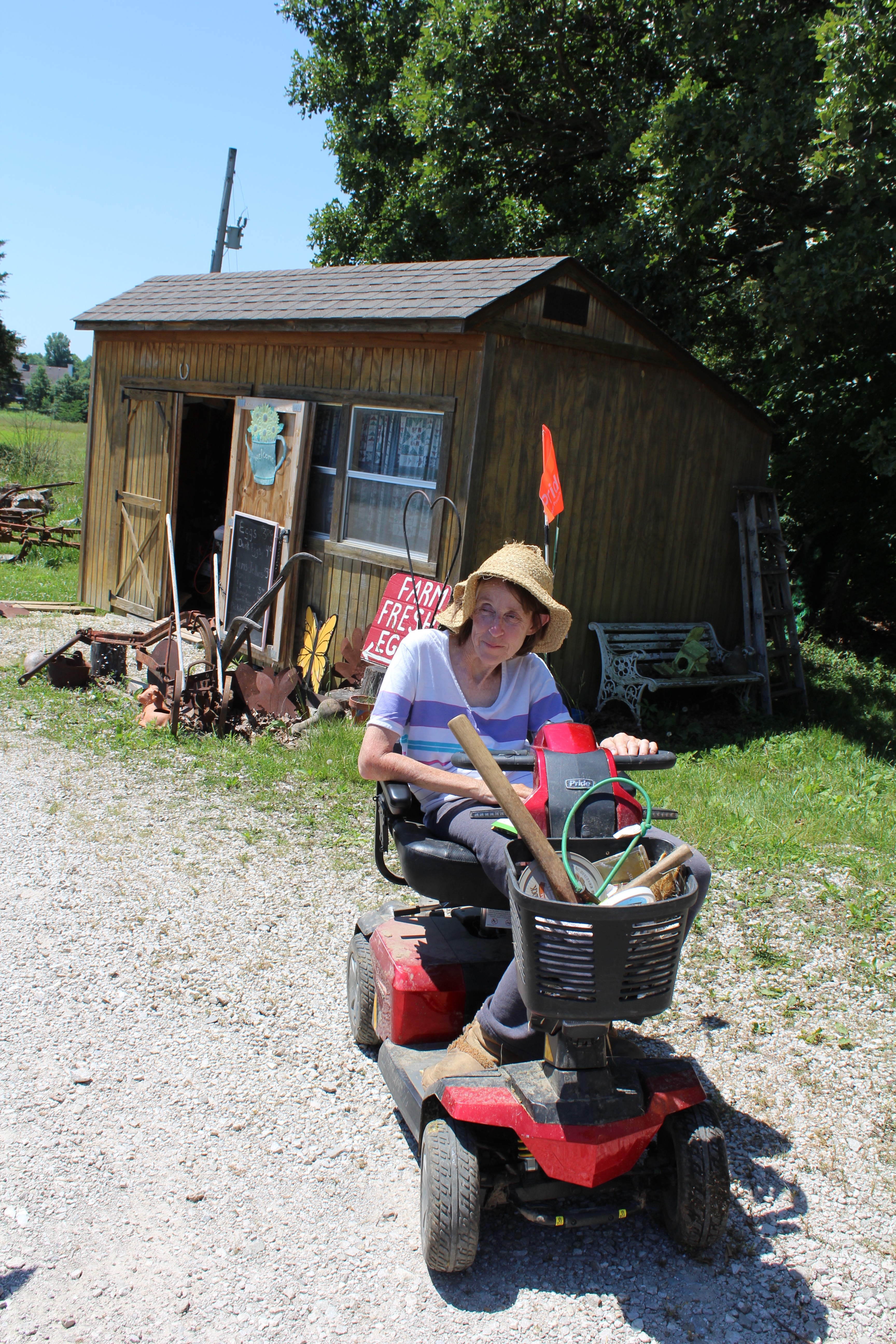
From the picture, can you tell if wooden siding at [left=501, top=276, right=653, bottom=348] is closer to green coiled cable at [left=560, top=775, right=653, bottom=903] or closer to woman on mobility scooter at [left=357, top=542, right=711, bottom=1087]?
woman on mobility scooter at [left=357, top=542, right=711, bottom=1087]

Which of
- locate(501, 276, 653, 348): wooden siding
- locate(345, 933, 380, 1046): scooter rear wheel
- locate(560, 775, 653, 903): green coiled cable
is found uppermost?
locate(501, 276, 653, 348): wooden siding

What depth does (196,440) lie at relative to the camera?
11.8 m

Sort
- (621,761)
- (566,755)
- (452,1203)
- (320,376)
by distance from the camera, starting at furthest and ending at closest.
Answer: (320,376) < (621,761) < (566,755) < (452,1203)

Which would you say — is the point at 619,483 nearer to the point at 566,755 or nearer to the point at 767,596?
the point at 767,596

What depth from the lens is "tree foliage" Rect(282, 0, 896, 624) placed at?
8078 mm

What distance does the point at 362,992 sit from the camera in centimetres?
321

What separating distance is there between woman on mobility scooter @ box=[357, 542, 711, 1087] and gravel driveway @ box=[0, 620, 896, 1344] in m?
0.51

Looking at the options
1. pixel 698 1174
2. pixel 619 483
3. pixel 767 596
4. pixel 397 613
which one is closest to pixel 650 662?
pixel 619 483

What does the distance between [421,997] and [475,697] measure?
93 cm

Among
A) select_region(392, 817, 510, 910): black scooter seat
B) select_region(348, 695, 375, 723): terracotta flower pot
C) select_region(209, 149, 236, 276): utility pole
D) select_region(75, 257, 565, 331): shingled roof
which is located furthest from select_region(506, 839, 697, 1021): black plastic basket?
select_region(209, 149, 236, 276): utility pole

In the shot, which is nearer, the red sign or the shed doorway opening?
the red sign

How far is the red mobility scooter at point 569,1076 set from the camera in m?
1.99

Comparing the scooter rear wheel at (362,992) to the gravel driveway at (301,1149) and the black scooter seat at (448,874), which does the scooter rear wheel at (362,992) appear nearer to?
the gravel driveway at (301,1149)

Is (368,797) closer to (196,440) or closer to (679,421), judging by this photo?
(679,421)
